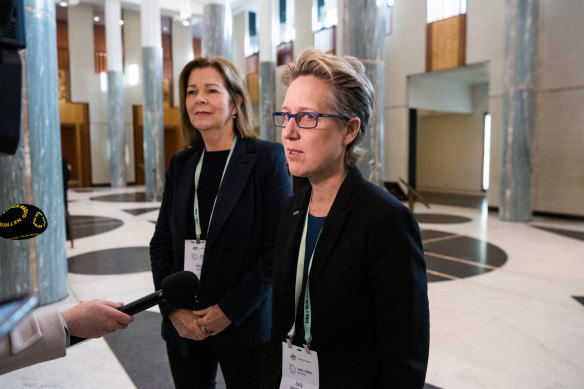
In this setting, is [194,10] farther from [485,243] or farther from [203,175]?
[203,175]

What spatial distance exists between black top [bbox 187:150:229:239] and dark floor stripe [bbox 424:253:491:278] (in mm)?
4417

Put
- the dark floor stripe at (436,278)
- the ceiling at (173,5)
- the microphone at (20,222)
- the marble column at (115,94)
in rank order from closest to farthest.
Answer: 1. the microphone at (20,222)
2. the dark floor stripe at (436,278)
3. the marble column at (115,94)
4. the ceiling at (173,5)

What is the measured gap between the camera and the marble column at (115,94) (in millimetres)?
18906

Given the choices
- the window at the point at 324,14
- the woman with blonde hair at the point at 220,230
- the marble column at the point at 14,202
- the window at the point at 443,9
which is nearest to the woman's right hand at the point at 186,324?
the woman with blonde hair at the point at 220,230

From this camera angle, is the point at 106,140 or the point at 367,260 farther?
the point at 106,140

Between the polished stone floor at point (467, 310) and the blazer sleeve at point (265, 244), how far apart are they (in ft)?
4.69

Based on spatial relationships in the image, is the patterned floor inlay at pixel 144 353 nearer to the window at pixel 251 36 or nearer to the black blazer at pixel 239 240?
the black blazer at pixel 239 240

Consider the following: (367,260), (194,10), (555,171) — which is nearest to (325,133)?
(367,260)

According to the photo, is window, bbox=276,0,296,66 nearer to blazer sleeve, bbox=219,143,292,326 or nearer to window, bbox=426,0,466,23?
window, bbox=426,0,466,23

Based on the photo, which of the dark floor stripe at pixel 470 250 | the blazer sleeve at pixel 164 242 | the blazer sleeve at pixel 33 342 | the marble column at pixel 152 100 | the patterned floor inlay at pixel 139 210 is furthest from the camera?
the marble column at pixel 152 100

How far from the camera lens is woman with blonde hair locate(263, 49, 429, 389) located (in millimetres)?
1239

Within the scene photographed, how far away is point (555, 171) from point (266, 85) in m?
10.5

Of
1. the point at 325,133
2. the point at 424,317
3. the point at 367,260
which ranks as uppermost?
the point at 325,133

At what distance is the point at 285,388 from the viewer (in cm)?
143
